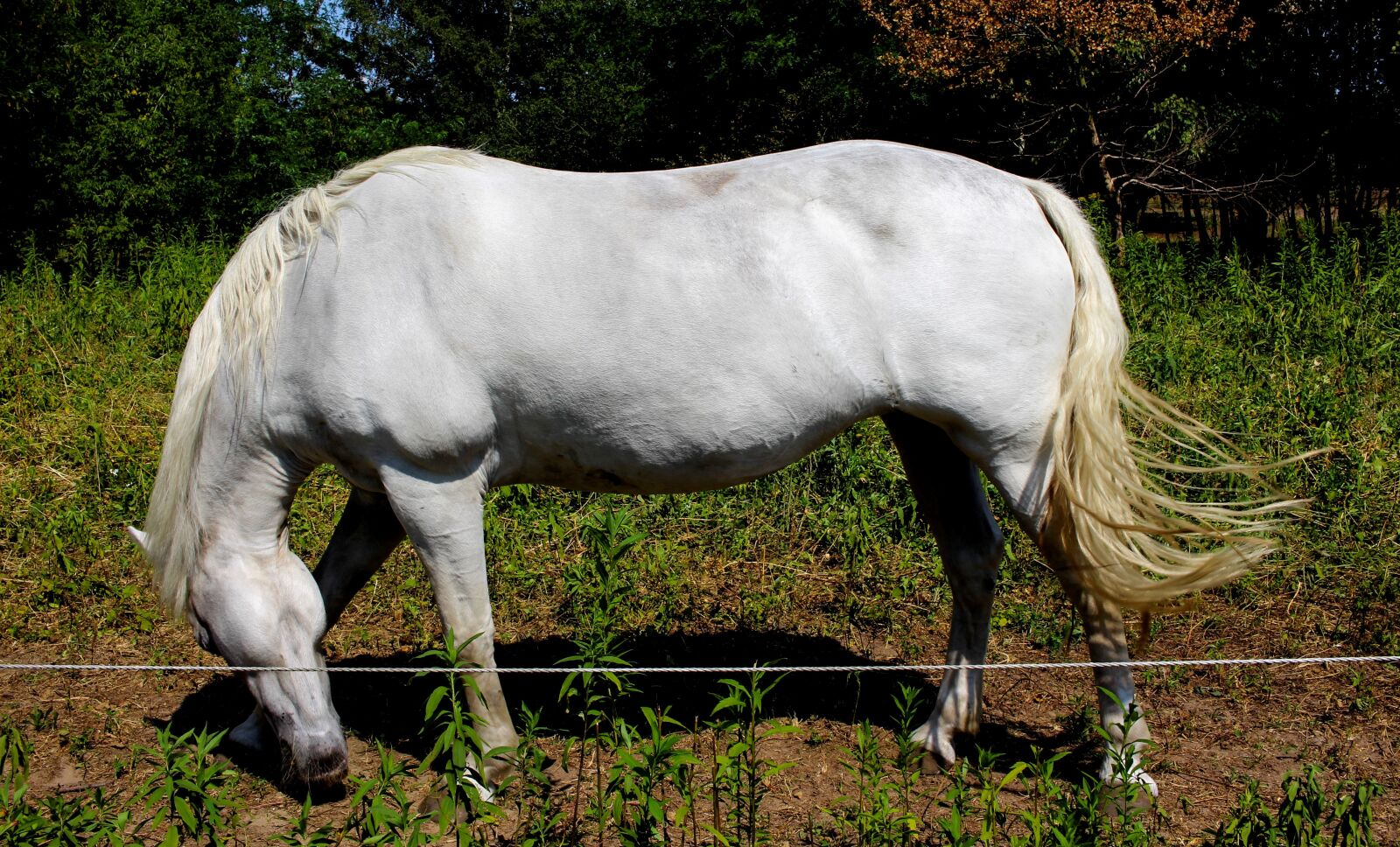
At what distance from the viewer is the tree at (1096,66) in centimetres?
1005

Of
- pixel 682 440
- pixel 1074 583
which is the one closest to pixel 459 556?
pixel 682 440

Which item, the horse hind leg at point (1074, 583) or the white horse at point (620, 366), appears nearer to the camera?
the white horse at point (620, 366)

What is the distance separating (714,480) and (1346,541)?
3231mm

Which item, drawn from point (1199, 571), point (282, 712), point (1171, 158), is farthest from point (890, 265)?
point (1171, 158)

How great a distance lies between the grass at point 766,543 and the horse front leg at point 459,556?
1.25 feet

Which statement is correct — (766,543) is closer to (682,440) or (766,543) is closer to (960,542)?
(960,542)

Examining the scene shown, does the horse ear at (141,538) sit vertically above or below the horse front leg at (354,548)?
above

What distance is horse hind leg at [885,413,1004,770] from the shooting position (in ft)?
12.2

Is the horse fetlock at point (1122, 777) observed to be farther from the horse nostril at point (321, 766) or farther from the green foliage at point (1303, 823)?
the horse nostril at point (321, 766)

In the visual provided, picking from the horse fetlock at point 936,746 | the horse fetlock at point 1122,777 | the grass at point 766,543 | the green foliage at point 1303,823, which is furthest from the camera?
the grass at point 766,543

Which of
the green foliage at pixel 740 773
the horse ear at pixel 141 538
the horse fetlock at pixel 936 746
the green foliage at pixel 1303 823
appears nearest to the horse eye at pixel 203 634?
the horse ear at pixel 141 538

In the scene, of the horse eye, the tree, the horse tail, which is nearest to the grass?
the horse tail

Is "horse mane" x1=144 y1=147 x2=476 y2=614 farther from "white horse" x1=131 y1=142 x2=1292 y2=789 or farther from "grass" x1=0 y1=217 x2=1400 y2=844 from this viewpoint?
"grass" x1=0 y1=217 x2=1400 y2=844

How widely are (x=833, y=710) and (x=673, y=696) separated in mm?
635
